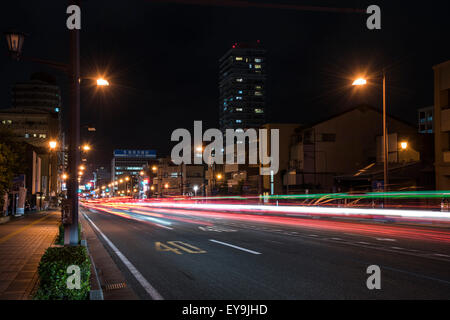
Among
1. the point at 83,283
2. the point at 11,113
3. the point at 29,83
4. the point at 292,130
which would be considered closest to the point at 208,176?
the point at 292,130

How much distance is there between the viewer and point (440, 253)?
12523 millimetres

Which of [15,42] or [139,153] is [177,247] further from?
[139,153]

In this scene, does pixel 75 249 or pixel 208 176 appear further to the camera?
pixel 208 176

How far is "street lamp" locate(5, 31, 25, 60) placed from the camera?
9672 millimetres

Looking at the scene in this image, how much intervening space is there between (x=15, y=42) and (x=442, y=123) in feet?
125

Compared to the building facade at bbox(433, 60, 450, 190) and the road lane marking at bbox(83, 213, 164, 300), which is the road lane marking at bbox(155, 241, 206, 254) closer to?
the road lane marking at bbox(83, 213, 164, 300)

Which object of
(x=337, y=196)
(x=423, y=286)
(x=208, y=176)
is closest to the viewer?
(x=423, y=286)

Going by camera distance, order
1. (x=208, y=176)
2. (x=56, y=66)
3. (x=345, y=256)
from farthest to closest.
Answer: (x=208, y=176) → (x=345, y=256) → (x=56, y=66)

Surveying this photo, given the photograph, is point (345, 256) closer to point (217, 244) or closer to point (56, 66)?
point (217, 244)

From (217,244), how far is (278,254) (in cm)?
326

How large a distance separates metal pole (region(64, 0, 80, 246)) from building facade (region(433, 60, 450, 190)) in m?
35.8

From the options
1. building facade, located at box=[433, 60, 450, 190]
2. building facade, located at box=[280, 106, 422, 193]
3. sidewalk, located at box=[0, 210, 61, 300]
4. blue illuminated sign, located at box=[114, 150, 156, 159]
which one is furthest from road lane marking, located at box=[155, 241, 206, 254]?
blue illuminated sign, located at box=[114, 150, 156, 159]

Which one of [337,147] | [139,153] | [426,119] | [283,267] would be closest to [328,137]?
[337,147]

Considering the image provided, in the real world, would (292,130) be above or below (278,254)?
above
